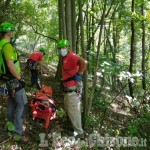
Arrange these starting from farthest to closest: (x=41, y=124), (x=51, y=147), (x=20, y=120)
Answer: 1. (x=41, y=124)
2. (x=51, y=147)
3. (x=20, y=120)

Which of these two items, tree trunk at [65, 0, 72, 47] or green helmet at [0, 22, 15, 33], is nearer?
green helmet at [0, 22, 15, 33]

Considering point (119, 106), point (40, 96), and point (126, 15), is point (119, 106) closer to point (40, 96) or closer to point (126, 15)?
point (126, 15)

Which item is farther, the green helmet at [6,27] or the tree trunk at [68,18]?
the tree trunk at [68,18]

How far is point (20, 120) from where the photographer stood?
212 inches

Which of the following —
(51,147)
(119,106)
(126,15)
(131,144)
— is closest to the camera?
(51,147)

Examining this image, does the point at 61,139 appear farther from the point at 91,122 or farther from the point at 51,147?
the point at 91,122

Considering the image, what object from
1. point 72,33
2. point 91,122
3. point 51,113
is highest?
point 72,33

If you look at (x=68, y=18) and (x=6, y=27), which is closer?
(x=6, y=27)

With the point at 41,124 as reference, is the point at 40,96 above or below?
above

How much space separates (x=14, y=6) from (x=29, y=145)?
910 cm

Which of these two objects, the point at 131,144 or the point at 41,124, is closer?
the point at 41,124

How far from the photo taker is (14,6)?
1312 cm

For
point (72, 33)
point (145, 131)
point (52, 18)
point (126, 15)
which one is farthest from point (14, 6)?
point (52, 18)

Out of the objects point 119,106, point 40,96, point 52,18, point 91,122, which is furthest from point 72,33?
point 52,18
